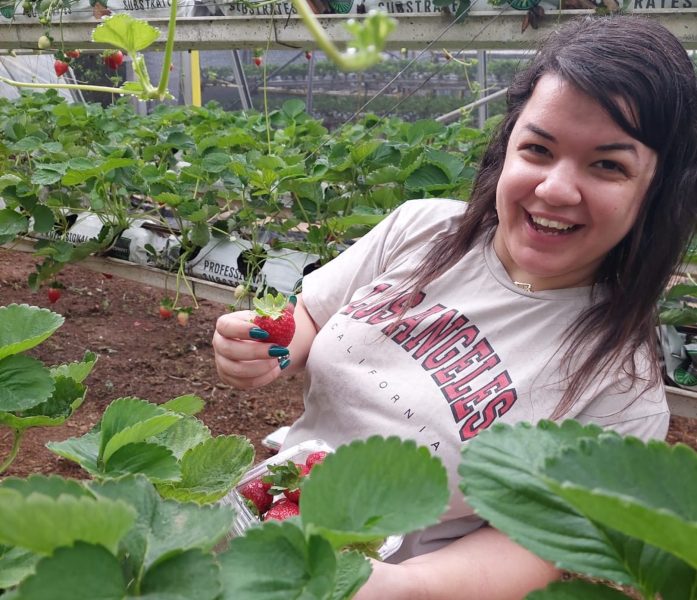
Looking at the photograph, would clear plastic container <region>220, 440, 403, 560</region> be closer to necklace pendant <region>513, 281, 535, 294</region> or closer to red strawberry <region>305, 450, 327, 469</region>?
red strawberry <region>305, 450, 327, 469</region>

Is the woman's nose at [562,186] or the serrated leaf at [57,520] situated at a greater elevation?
the serrated leaf at [57,520]

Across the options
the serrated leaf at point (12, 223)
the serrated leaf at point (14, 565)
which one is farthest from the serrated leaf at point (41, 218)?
the serrated leaf at point (14, 565)

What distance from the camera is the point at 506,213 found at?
1.08 m

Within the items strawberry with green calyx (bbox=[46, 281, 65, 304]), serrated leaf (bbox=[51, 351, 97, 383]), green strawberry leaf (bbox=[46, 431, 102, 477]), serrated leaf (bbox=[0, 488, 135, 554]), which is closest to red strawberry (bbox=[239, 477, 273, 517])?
serrated leaf (bbox=[51, 351, 97, 383])

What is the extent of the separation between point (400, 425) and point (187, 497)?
54 cm

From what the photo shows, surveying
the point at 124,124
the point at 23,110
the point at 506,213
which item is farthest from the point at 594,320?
the point at 23,110

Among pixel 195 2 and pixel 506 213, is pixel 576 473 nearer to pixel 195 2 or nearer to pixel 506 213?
Result: pixel 506 213

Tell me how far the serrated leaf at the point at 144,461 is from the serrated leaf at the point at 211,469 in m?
0.04

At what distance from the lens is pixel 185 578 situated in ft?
1.19

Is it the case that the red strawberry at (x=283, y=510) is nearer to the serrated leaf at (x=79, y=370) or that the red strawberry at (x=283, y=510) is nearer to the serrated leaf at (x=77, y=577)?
the serrated leaf at (x=79, y=370)

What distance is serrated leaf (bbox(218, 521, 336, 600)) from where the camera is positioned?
14.2 inches

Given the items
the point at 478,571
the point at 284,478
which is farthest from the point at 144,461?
the point at 478,571

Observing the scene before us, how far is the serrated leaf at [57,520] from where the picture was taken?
323 mm

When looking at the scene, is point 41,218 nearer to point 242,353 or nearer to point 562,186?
point 242,353
